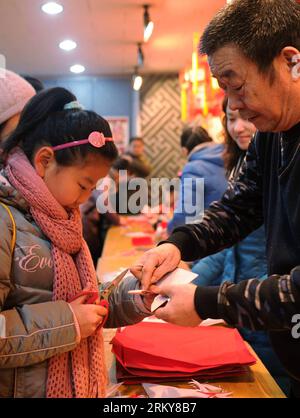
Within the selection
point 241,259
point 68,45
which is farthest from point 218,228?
point 68,45

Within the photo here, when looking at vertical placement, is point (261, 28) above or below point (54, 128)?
above

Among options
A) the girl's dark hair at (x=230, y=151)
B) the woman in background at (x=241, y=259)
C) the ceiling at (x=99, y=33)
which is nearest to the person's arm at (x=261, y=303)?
the woman in background at (x=241, y=259)

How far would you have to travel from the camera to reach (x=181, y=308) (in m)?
0.99

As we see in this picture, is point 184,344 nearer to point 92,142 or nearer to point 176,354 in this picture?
point 176,354

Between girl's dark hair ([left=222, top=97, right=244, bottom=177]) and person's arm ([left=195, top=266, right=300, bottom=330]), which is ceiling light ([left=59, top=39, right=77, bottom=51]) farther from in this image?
person's arm ([left=195, top=266, right=300, bottom=330])

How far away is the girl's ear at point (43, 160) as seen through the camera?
1.16m

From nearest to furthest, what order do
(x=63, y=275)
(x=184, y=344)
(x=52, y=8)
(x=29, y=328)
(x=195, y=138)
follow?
(x=29, y=328)
(x=63, y=275)
(x=184, y=344)
(x=195, y=138)
(x=52, y=8)

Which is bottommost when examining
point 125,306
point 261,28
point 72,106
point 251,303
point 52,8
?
point 125,306

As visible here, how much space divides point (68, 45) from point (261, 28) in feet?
18.6

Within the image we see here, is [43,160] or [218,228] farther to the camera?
[218,228]

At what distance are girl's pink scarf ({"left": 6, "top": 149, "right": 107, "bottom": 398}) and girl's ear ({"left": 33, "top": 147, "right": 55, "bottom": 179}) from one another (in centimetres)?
2

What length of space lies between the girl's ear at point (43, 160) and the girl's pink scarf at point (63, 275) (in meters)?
0.02
